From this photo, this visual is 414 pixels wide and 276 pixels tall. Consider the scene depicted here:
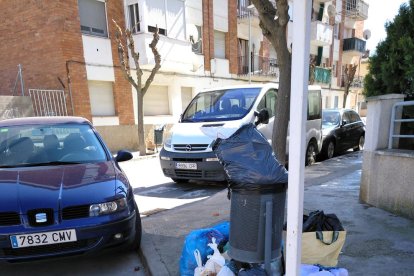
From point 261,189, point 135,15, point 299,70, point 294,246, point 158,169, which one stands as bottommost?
point 158,169

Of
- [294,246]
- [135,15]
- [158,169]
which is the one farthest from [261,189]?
[135,15]

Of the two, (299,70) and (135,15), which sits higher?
(135,15)

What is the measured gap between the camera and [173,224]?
4223 mm

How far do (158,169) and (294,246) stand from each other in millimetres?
7700

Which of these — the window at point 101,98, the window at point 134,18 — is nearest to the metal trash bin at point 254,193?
the window at point 101,98

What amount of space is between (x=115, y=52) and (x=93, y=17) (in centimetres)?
151

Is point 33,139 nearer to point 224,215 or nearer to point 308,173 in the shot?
point 224,215

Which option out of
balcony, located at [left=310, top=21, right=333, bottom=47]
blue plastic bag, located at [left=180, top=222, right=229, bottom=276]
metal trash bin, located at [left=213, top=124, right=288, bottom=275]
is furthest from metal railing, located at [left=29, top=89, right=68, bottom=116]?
balcony, located at [left=310, top=21, right=333, bottom=47]

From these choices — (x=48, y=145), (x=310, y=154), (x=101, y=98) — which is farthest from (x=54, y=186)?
(x=101, y=98)

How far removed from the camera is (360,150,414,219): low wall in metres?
3.75

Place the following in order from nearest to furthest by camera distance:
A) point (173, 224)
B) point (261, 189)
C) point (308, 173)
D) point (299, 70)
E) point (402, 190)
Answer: point (299, 70)
point (261, 189)
point (402, 190)
point (173, 224)
point (308, 173)

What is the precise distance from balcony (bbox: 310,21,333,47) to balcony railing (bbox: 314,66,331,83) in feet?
6.37

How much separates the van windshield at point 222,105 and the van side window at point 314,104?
6.21 ft

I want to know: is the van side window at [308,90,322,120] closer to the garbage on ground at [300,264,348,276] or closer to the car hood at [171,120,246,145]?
the car hood at [171,120,246,145]
